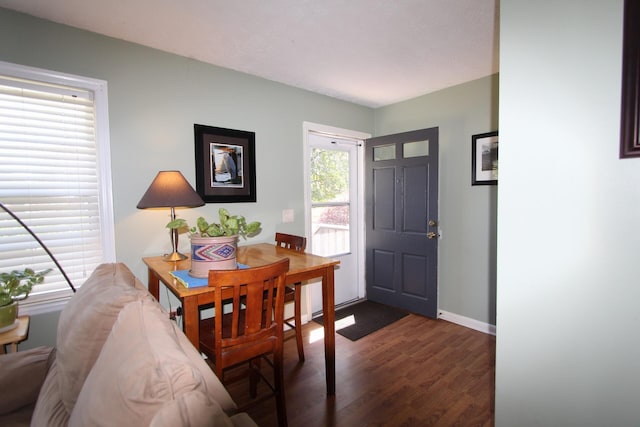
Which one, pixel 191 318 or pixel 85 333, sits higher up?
pixel 85 333

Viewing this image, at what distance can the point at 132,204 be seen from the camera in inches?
85.7

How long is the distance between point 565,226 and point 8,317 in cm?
264

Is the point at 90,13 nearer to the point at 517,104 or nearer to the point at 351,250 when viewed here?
the point at 517,104

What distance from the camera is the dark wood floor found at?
5.97ft

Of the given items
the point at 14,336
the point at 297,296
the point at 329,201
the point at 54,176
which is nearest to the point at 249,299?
the point at 297,296

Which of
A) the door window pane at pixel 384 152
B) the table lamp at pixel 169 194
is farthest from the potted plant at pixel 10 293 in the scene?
the door window pane at pixel 384 152

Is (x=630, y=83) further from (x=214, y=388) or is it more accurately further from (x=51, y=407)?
(x=51, y=407)

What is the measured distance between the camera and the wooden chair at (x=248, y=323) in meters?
1.44

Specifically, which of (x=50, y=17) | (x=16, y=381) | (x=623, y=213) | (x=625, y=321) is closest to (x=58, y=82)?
(x=50, y=17)

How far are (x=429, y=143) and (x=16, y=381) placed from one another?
3.26m

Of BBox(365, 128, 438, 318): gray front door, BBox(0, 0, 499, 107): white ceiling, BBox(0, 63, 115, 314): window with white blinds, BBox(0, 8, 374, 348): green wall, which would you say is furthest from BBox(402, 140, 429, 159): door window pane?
BBox(0, 63, 115, 314): window with white blinds

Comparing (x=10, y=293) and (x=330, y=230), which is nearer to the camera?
(x=10, y=293)

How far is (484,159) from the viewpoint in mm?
2885

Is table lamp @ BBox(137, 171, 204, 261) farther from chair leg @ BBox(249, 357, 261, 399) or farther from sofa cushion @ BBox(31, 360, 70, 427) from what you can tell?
chair leg @ BBox(249, 357, 261, 399)
